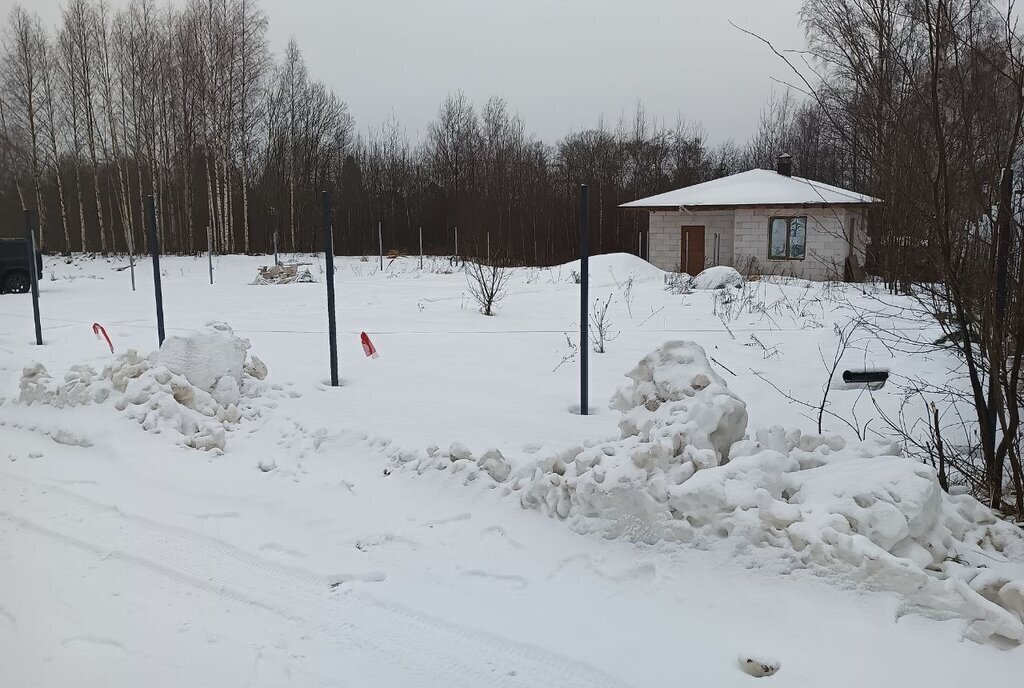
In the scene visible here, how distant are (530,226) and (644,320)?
23.0m

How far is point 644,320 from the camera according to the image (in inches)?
446

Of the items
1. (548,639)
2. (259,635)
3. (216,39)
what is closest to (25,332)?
(259,635)

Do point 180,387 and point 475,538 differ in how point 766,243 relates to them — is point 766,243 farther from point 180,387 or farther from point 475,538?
point 475,538

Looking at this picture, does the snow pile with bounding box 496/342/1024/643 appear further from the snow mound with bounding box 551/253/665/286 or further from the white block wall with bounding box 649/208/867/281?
the white block wall with bounding box 649/208/867/281

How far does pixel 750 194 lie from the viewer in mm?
23781

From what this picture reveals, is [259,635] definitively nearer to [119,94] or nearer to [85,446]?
[85,446]

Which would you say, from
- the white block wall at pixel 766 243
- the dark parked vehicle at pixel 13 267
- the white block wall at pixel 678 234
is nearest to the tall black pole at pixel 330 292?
the dark parked vehicle at pixel 13 267

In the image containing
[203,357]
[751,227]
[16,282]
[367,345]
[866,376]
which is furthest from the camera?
[751,227]

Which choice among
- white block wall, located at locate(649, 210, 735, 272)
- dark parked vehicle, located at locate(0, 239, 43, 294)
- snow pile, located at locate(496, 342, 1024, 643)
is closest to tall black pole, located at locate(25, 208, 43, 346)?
snow pile, located at locate(496, 342, 1024, 643)

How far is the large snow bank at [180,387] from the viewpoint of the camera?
18.1 feet

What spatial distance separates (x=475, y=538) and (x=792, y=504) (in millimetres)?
1524

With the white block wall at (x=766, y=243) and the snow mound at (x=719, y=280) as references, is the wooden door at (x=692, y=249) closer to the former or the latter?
the white block wall at (x=766, y=243)

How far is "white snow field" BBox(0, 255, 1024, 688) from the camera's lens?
9.34 ft

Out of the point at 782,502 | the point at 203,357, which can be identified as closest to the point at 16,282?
the point at 203,357
